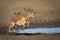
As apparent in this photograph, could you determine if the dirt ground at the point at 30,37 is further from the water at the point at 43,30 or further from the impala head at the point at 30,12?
the impala head at the point at 30,12

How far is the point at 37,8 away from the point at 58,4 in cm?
18

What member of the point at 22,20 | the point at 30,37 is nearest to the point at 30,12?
the point at 22,20

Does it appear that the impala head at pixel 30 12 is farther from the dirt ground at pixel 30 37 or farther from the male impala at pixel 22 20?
the dirt ground at pixel 30 37

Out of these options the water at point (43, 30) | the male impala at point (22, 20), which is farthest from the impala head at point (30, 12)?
the water at point (43, 30)

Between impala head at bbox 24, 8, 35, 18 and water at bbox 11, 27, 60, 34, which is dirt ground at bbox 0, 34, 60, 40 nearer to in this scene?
water at bbox 11, 27, 60, 34

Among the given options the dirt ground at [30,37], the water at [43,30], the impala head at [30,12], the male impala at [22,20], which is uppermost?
the impala head at [30,12]

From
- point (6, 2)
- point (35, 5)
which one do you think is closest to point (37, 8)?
point (35, 5)

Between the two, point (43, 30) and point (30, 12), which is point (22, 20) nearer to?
point (30, 12)

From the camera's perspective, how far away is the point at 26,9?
1.81 meters

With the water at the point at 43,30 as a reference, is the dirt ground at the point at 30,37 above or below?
below

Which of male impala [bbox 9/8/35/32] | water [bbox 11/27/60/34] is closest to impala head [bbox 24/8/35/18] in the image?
male impala [bbox 9/8/35/32]

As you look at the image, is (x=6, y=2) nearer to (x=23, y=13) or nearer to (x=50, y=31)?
(x=23, y=13)

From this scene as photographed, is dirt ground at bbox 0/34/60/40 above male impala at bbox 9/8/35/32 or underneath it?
underneath

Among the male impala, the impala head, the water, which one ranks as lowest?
the water
